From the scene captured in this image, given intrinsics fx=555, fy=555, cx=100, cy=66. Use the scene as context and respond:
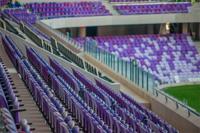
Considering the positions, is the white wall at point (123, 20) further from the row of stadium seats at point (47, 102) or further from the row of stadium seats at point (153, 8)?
the row of stadium seats at point (47, 102)

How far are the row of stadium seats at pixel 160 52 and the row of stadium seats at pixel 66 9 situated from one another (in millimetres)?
1628

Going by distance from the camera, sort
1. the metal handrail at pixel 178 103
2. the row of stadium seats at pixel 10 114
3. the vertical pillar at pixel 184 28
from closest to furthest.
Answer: the row of stadium seats at pixel 10 114, the metal handrail at pixel 178 103, the vertical pillar at pixel 184 28

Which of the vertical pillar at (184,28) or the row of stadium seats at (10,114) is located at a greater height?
the row of stadium seats at (10,114)

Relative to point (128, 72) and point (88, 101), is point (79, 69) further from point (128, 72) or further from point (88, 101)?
point (88, 101)

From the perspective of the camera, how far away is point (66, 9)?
28.5 meters

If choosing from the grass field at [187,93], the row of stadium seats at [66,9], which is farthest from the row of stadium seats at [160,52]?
the grass field at [187,93]

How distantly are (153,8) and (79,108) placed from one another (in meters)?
21.8

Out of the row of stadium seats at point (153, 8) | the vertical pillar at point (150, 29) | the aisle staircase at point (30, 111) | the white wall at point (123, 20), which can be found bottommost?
the vertical pillar at point (150, 29)

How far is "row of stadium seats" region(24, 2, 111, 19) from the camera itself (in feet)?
91.6

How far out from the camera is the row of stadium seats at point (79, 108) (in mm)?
7777

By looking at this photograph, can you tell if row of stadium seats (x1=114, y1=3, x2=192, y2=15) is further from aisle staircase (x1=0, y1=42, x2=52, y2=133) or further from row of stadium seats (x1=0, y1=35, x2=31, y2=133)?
row of stadium seats (x1=0, y1=35, x2=31, y2=133)

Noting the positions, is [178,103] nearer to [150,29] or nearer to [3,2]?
[3,2]

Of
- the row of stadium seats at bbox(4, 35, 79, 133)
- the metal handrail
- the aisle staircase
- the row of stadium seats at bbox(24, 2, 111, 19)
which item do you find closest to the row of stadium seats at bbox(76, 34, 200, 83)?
the row of stadium seats at bbox(24, 2, 111, 19)

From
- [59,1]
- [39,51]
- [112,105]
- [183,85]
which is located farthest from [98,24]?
[112,105]
